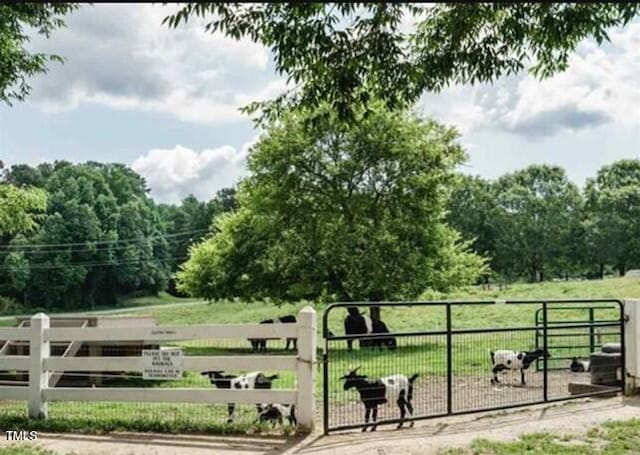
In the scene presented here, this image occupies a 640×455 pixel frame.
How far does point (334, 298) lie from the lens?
17734 mm

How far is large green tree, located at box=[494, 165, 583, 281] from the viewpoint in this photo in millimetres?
47750

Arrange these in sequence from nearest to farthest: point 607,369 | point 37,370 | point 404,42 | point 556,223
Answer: point 404,42 → point 37,370 → point 607,369 → point 556,223

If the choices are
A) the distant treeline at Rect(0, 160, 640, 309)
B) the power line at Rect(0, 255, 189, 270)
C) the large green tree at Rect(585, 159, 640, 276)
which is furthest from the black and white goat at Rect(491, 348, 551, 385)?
the power line at Rect(0, 255, 189, 270)

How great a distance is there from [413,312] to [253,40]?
63.7 feet

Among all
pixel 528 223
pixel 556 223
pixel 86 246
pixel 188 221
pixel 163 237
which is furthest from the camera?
pixel 188 221

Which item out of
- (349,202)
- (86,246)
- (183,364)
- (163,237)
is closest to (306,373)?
(183,364)

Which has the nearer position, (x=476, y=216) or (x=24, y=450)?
(x=24, y=450)

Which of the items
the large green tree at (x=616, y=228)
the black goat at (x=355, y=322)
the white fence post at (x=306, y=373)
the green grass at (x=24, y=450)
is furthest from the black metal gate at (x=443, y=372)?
the large green tree at (x=616, y=228)

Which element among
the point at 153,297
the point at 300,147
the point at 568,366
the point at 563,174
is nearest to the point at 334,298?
the point at 300,147

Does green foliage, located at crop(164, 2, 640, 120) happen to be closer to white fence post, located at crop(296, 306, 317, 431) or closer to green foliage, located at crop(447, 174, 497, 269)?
white fence post, located at crop(296, 306, 317, 431)

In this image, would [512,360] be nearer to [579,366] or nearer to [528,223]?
[579,366]

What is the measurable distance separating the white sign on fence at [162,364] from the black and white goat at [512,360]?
15.3 ft

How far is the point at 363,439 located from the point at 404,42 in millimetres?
3429

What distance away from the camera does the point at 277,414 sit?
6.25m
